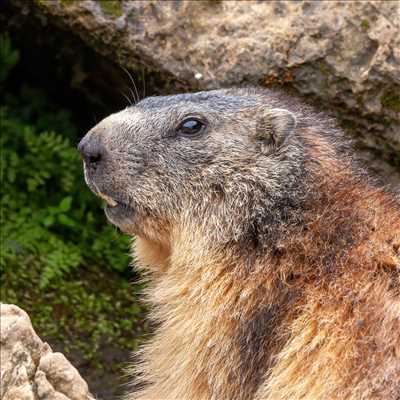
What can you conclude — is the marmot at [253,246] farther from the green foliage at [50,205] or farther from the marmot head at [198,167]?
the green foliage at [50,205]

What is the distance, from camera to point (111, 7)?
Answer: 705 cm

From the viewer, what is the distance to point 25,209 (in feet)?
26.0

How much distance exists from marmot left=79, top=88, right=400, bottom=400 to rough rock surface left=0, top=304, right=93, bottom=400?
863 mm

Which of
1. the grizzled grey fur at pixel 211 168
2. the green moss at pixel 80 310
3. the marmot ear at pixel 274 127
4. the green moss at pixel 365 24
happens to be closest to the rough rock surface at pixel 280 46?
the green moss at pixel 365 24

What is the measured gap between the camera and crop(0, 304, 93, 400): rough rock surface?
4.24 meters

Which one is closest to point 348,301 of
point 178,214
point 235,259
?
→ point 235,259

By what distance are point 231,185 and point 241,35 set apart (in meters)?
1.94

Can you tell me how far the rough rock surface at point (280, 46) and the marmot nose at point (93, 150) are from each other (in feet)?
5.88

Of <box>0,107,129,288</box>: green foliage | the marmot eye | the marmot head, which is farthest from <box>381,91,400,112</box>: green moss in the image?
<box>0,107,129,288</box>: green foliage

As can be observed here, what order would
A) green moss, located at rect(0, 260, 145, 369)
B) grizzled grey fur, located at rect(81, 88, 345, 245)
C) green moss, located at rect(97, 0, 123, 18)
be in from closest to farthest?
grizzled grey fur, located at rect(81, 88, 345, 245)
green moss, located at rect(97, 0, 123, 18)
green moss, located at rect(0, 260, 145, 369)

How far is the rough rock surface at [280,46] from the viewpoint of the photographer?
668cm

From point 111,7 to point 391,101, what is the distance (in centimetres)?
209

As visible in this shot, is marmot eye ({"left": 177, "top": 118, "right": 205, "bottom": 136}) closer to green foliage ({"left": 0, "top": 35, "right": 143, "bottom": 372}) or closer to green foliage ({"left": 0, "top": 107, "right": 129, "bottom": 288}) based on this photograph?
green foliage ({"left": 0, "top": 35, "right": 143, "bottom": 372})

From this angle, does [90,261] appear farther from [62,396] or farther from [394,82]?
[62,396]
